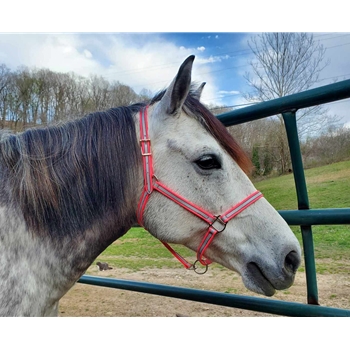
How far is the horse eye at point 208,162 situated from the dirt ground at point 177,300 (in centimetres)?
177

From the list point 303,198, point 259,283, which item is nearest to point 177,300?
point 259,283

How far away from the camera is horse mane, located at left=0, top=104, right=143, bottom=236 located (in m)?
1.03

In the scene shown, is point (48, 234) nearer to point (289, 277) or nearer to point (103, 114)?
point (103, 114)

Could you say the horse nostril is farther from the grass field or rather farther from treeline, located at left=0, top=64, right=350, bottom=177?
treeline, located at left=0, top=64, right=350, bottom=177

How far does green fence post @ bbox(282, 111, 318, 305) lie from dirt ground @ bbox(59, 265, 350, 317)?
4.60ft

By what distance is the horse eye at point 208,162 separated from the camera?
108 cm

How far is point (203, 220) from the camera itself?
106cm

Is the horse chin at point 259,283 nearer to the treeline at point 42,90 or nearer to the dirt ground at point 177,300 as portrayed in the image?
the dirt ground at point 177,300

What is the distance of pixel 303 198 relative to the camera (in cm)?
110

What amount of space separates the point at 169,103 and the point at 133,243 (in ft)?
12.6

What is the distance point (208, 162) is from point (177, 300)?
2507 mm

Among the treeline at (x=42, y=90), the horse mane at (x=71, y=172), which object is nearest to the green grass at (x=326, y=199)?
the horse mane at (x=71, y=172)

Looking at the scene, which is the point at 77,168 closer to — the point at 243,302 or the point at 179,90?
the point at 179,90

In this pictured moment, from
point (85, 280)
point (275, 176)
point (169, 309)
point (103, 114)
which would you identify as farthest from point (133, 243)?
point (103, 114)
